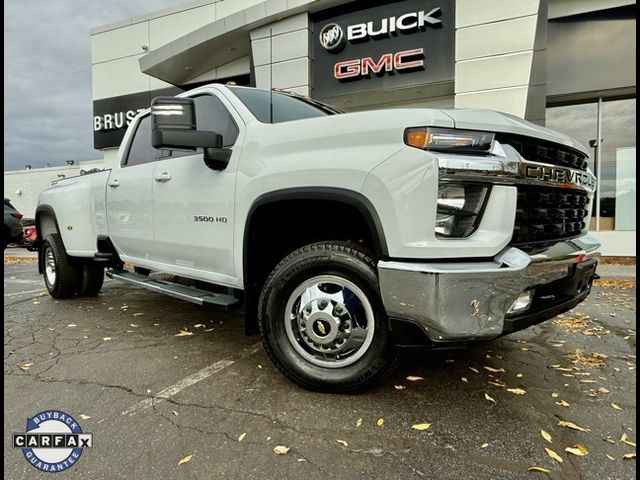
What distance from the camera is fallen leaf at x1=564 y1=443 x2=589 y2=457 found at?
1.98 m

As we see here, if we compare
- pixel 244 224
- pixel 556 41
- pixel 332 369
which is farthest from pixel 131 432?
pixel 556 41

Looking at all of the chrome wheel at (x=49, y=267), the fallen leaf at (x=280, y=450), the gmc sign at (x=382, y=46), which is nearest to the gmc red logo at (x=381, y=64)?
the gmc sign at (x=382, y=46)

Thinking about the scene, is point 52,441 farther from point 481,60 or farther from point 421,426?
point 481,60

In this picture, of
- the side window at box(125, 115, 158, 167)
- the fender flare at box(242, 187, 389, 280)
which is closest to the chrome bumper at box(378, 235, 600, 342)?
the fender flare at box(242, 187, 389, 280)

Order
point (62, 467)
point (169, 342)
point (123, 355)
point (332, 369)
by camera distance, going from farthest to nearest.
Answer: point (169, 342)
point (123, 355)
point (332, 369)
point (62, 467)

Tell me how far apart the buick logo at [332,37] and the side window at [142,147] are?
7262 millimetres

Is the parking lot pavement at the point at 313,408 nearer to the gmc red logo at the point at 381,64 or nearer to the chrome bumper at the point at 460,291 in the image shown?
the chrome bumper at the point at 460,291

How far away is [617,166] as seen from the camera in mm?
9633

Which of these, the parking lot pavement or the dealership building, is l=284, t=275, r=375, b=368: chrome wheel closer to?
the parking lot pavement

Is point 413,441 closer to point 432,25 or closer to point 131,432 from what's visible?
point 131,432

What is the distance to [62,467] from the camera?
6.36ft

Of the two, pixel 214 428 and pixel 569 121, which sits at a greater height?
pixel 569 121

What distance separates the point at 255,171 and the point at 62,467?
6.24ft

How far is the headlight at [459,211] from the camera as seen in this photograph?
2.07 metres
